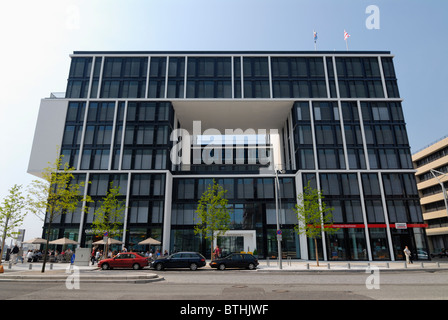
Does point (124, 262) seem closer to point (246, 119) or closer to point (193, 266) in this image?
point (193, 266)

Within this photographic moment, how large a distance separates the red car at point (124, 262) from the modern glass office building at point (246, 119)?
45.3 ft

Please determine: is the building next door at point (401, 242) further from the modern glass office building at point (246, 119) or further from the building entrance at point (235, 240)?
the building entrance at point (235, 240)

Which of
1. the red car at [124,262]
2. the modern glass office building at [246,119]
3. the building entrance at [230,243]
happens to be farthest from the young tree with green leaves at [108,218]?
the building entrance at [230,243]

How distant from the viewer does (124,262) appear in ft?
79.7

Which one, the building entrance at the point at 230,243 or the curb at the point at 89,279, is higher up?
the building entrance at the point at 230,243

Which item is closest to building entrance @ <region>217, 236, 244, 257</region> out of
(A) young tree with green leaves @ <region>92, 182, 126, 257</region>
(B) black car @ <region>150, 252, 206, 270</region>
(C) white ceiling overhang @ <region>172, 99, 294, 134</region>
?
(A) young tree with green leaves @ <region>92, 182, 126, 257</region>

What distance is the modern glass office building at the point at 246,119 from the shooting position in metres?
38.6

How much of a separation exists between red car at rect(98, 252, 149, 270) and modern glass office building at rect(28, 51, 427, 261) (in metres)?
13.8

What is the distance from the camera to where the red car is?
24094mm

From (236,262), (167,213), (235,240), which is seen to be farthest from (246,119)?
(236,262)

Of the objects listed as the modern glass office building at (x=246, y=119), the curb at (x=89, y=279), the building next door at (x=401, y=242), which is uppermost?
the modern glass office building at (x=246, y=119)

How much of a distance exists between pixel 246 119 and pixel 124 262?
111 feet

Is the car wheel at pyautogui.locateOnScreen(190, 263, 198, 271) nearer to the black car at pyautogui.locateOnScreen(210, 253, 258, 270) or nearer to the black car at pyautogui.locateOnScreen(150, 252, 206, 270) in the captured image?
the black car at pyautogui.locateOnScreen(150, 252, 206, 270)
